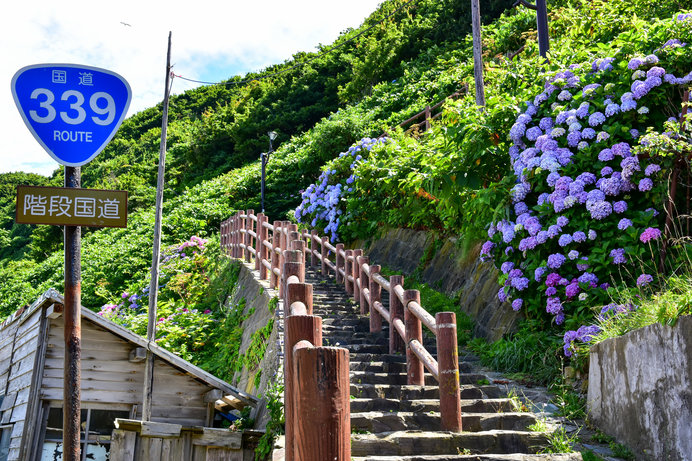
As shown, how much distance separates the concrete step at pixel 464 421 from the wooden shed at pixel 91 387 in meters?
2.79

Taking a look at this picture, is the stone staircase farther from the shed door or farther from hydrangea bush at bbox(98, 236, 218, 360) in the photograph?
hydrangea bush at bbox(98, 236, 218, 360)

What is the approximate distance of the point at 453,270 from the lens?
1002cm

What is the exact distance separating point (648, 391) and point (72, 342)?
168 inches

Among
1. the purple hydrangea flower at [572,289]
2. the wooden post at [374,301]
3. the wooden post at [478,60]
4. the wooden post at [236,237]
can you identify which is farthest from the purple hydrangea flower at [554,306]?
the wooden post at [236,237]

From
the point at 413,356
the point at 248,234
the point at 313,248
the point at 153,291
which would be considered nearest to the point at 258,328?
the point at 153,291

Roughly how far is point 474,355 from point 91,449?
17.3 ft

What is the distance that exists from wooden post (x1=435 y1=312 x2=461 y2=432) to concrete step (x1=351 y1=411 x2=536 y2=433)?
17 centimetres

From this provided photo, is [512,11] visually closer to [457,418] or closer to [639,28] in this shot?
[639,28]

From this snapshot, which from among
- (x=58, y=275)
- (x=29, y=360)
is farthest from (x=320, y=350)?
(x=58, y=275)

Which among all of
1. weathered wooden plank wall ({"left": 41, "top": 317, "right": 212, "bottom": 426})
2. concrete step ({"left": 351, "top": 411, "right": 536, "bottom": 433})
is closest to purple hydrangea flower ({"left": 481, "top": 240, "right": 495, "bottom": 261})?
concrete step ({"left": 351, "top": 411, "right": 536, "bottom": 433})

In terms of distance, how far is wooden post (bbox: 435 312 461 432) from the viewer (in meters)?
5.42

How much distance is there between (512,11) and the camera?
2430 cm

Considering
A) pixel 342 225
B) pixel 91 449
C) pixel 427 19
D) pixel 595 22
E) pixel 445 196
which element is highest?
pixel 427 19

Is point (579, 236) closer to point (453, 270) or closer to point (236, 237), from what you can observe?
point (453, 270)
